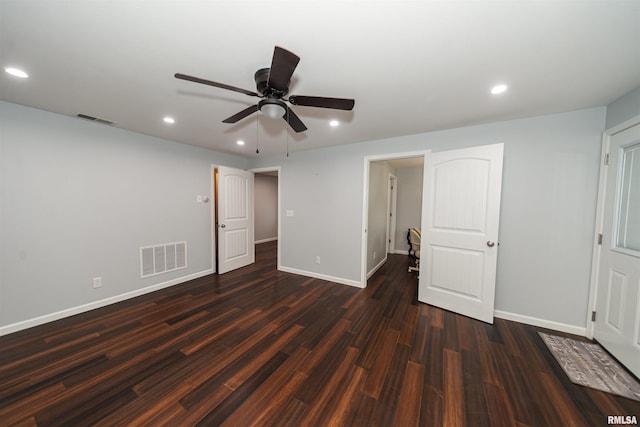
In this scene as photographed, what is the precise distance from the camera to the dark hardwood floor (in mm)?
1424

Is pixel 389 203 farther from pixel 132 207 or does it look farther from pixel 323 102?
pixel 132 207

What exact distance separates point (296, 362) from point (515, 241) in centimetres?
279

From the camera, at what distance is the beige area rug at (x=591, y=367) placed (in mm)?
1645

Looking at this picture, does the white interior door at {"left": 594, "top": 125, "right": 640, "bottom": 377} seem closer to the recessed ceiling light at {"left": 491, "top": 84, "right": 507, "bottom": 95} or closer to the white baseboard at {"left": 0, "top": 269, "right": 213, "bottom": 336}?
the recessed ceiling light at {"left": 491, "top": 84, "right": 507, "bottom": 95}

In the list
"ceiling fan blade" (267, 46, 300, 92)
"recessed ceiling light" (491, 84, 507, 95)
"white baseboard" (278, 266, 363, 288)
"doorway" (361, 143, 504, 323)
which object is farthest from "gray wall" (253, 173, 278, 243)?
"recessed ceiling light" (491, 84, 507, 95)

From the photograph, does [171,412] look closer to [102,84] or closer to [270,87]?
[270,87]

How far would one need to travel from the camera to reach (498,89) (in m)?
1.85

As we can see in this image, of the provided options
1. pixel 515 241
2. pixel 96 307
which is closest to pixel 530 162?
pixel 515 241

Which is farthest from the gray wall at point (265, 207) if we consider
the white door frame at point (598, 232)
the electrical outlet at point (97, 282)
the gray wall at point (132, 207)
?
the white door frame at point (598, 232)

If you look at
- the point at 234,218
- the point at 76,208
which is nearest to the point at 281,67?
the point at 76,208

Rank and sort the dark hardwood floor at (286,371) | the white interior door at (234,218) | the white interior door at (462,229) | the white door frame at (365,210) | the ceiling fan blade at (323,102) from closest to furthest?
the dark hardwood floor at (286,371) < the ceiling fan blade at (323,102) < the white interior door at (462,229) < the white door frame at (365,210) < the white interior door at (234,218)

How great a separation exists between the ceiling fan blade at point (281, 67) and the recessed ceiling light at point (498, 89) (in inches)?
68.8

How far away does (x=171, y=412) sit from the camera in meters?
1.43

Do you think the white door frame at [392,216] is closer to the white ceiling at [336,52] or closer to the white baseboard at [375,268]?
the white baseboard at [375,268]
